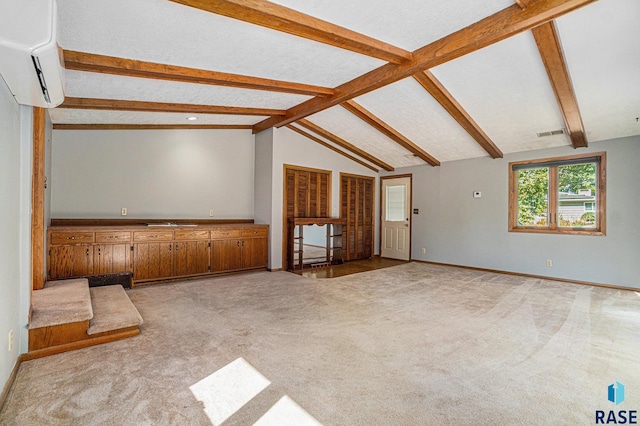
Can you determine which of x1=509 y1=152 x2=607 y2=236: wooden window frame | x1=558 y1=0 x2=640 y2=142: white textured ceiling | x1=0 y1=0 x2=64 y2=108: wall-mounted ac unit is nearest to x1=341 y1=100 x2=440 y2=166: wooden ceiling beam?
x1=509 y1=152 x2=607 y2=236: wooden window frame

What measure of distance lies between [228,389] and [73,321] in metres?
1.59

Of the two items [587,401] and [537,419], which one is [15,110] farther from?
[587,401]

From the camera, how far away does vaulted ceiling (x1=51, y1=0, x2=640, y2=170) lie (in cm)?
251

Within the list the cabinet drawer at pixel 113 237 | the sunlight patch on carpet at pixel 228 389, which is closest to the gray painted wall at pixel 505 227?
the sunlight patch on carpet at pixel 228 389

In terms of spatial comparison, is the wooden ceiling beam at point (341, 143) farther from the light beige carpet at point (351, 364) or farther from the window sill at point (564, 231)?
the light beige carpet at point (351, 364)

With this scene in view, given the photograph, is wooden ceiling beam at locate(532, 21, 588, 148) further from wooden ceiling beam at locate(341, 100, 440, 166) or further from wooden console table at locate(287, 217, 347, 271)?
wooden console table at locate(287, 217, 347, 271)

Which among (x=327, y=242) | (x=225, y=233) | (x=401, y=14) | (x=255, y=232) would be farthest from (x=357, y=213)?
(x=401, y=14)

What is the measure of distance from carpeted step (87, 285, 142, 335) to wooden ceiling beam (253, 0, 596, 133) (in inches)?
141

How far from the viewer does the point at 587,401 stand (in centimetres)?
195

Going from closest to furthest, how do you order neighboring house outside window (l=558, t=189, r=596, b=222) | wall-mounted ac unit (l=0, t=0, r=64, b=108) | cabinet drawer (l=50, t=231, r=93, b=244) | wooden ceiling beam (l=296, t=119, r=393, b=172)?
wall-mounted ac unit (l=0, t=0, r=64, b=108), cabinet drawer (l=50, t=231, r=93, b=244), neighboring house outside window (l=558, t=189, r=596, b=222), wooden ceiling beam (l=296, t=119, r=393, b=172)

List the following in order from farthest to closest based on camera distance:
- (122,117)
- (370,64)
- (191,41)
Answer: (122,117) → (370,64) → (191,41)

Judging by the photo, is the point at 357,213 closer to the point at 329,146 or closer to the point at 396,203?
the point at 396,203

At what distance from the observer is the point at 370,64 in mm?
3598

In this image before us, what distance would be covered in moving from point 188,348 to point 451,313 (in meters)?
2.83
